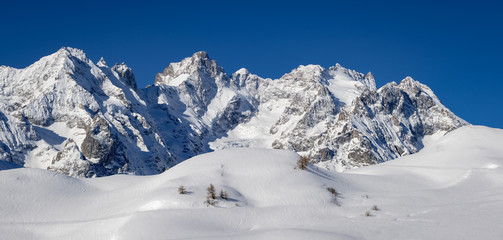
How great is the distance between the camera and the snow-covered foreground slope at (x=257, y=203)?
10.7m

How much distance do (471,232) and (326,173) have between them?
733 centimetres

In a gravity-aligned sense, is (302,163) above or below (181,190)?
above

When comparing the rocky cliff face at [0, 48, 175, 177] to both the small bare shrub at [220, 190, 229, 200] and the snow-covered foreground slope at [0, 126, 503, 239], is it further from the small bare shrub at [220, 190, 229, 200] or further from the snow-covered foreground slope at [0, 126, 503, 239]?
the small bare shrub at [220, 190, 229, 200]

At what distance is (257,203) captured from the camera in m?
13.4

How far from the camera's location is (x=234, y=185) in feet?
47.0

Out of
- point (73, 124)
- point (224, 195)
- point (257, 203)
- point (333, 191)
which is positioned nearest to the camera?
A: point (224, 195)

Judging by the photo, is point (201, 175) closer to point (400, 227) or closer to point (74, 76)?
point (400, 227)

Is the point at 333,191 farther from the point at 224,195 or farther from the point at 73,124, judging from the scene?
the point at 73,124

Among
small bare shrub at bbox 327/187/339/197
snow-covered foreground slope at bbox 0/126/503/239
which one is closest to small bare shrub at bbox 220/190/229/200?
snow-covered foreground slope at bbox 0/126/503/239

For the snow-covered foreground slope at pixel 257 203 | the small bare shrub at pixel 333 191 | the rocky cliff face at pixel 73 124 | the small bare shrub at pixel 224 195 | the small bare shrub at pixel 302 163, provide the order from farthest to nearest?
the rocky cliff face at pixel 73 124 < the small bare shrub at pixel 302 163 < the small bare shrub at pixel 333 191 < the small bare shrub at pixel 224 195 < the snow-covered foreground slope at pixel 257 203

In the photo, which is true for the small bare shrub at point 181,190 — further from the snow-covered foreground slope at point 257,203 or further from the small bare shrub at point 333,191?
the small bare shrub at point 333,191

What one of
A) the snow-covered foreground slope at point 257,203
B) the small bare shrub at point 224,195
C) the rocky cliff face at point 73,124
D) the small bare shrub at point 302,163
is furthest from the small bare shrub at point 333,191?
the rocky cliff face at point 73,124

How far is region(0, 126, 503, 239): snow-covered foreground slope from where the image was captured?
35.1 feet

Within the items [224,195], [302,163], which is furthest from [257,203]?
[302,163]
